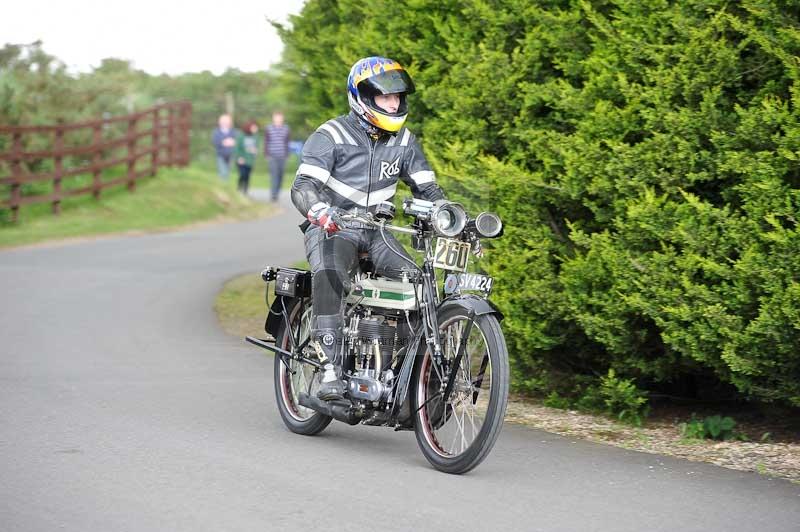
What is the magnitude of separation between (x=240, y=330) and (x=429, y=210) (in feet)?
18.6

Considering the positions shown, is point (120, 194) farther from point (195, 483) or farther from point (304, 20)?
point (195, 483)

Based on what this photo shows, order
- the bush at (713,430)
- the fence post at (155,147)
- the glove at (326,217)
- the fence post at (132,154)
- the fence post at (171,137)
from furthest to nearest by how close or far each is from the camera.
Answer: the fence post at (171,137) → the fence post at (155,147) → the fence post at (132,154) → the bush at (713,430) → the glove at (326,217)

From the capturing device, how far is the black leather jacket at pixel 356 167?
7.13 meters

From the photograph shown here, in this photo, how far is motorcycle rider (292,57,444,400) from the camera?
7.11 metres

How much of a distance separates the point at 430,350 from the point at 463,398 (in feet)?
1.05

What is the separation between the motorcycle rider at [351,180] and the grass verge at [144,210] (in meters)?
13.1

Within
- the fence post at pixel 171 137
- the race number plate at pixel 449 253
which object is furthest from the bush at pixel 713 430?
the fence post at pixel 171 137

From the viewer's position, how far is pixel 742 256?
22.6 ft

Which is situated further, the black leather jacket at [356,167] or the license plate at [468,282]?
the black leather jacket at [356,167]

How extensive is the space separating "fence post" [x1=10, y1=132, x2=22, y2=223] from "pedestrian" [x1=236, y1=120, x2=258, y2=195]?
916cm

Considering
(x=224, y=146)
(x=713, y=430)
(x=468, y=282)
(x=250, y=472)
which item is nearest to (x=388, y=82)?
(x=468, y=282)

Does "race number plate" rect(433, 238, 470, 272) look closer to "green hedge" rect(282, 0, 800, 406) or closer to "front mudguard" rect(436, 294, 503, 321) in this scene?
"front mudguard" rect(436, 294, 503, 321)

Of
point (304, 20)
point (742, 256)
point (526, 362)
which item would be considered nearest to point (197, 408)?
point (526, 362)

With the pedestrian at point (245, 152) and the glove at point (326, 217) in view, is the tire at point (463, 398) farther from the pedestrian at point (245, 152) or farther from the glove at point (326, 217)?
the pedestrian at point (245, 152)
